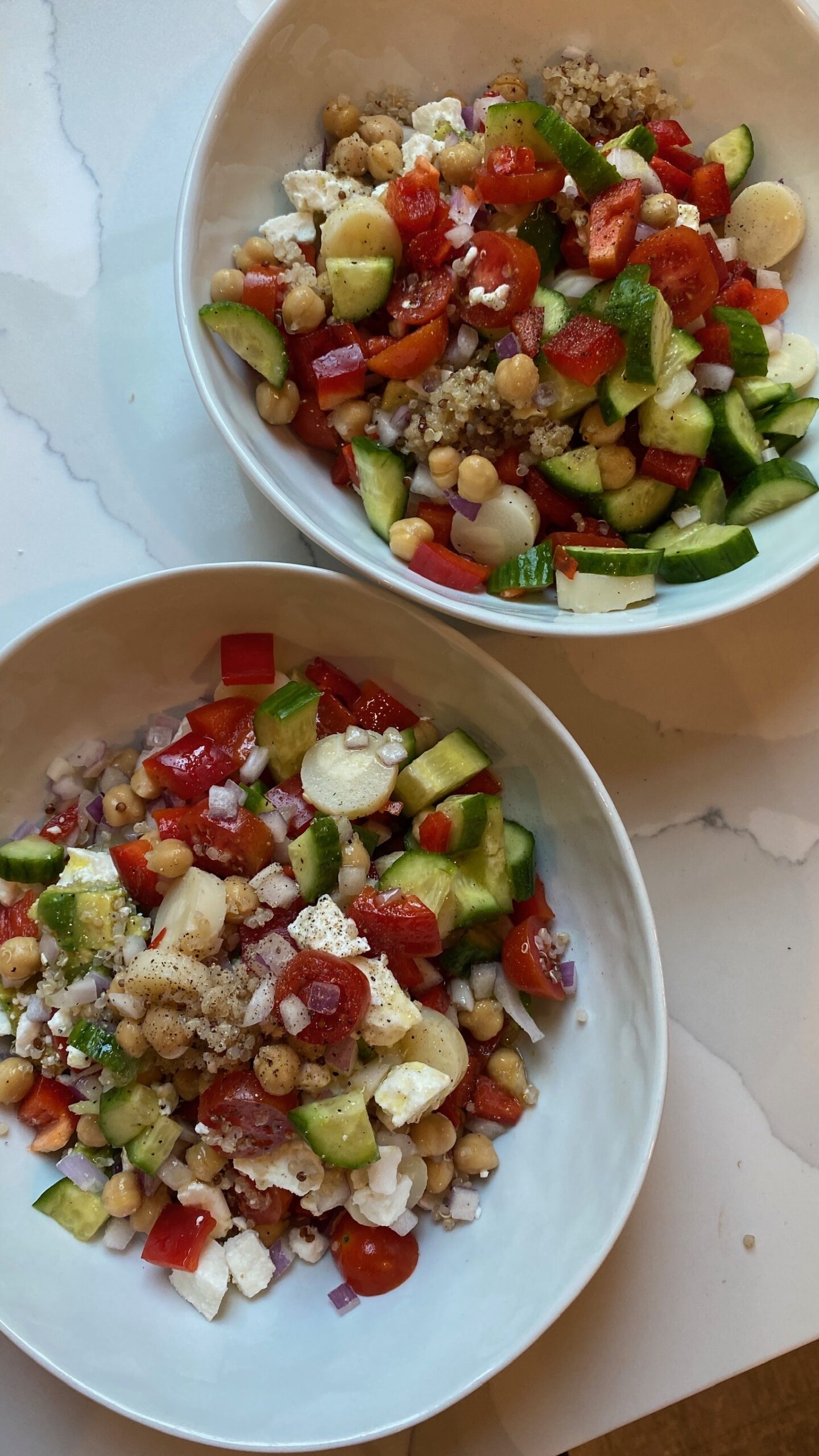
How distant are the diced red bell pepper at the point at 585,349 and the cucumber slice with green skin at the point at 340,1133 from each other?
1.36 meters

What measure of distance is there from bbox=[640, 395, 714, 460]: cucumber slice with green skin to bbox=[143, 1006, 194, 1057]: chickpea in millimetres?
1366

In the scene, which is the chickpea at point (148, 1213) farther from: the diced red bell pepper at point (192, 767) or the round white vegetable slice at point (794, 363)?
the round white vegetable slice at point (794, 363)

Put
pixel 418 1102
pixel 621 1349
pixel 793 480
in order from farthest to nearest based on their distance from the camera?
1. pixel 621 1349
2. pixel 793 480
3. pixel 418 1102

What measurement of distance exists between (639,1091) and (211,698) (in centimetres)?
113

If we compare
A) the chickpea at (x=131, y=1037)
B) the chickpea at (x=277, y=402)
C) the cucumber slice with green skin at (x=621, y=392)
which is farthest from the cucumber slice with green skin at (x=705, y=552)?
the chickpea at (x=131, y=1037)

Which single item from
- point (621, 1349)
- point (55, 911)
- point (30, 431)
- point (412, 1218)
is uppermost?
point (30, 431)

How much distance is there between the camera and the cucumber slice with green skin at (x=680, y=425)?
5.71 feet

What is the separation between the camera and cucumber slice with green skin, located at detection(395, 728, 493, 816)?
1.81m

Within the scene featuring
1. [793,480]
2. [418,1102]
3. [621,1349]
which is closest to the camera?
[418,1102]

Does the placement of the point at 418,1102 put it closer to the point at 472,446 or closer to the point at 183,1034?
the point at 183,1034

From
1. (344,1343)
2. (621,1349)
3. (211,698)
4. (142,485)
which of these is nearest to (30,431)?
(142,485)

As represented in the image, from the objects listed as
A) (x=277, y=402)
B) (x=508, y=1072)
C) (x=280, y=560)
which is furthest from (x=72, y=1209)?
(x=277, y=402)

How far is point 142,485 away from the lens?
6.56ft

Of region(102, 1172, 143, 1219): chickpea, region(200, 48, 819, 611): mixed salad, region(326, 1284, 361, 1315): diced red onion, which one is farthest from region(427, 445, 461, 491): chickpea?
region(326, 1284, 361, 1315): diced red onion
